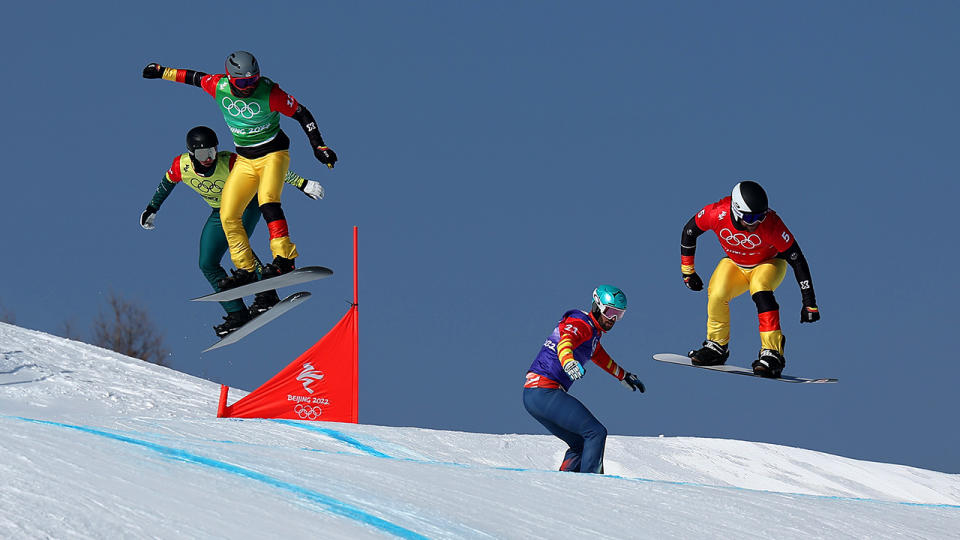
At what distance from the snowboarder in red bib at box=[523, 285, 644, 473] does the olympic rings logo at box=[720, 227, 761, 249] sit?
5.21ft

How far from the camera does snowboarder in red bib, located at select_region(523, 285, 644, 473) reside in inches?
291

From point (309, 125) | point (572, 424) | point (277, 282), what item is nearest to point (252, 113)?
point (309, 125)

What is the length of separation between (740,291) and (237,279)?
13.5ft

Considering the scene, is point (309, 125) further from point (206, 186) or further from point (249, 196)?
point (206, 186)

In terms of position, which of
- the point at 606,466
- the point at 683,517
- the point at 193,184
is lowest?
the point at 683,517

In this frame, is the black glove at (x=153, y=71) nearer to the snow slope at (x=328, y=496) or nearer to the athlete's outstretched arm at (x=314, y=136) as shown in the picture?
the athlete's outstretched arm at (x=314, y=136)

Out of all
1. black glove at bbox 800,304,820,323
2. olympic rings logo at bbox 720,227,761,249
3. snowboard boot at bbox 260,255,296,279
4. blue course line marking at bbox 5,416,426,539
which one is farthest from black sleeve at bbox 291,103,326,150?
blue course line marking at bbox 5,416,426,539

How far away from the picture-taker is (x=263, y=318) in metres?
10.0

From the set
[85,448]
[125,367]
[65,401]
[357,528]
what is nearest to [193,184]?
[65,401]

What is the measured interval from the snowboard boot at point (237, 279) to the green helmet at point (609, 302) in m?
3.20

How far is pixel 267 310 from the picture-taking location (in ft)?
32.5

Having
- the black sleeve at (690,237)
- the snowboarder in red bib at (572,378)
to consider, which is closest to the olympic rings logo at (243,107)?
the snowboarder in red bib at (572,378)

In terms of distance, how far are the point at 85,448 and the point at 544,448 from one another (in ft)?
22.4

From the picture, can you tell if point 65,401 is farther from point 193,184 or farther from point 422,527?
point 422,527
